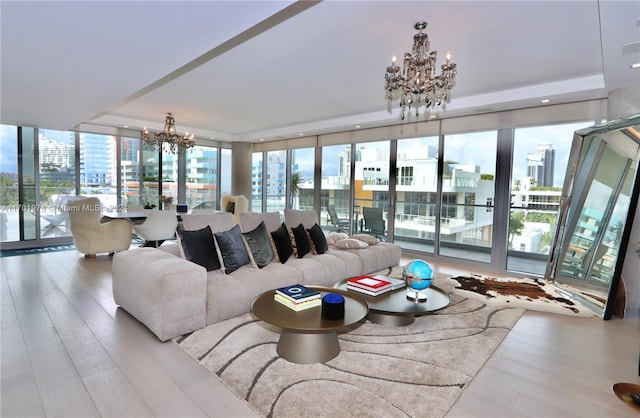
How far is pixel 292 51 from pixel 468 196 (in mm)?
3881

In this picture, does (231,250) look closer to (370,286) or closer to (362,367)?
(370,286)

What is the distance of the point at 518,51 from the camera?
324 centimetres

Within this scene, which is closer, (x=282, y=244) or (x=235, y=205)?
(x=282, y=244)

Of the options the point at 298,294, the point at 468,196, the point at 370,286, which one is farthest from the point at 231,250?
the point at 468,196

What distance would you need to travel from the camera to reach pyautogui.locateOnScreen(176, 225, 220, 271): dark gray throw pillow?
10.3ft

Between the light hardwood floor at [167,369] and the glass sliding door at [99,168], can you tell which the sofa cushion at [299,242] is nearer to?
the light hardwood floor at [167,369]

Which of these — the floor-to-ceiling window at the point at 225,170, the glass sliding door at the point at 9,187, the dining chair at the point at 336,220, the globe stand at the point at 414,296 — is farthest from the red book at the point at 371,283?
the glass sliding door at the point at 9,187

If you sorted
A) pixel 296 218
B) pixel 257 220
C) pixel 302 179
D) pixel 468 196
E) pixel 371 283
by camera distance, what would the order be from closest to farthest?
pixel 371 283 → pixel 257 220 → pixel 296 218 → pixel 468 196 → pixel 302 179

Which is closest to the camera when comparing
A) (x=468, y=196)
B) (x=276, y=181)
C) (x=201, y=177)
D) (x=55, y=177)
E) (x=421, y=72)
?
(x=421, y=72)

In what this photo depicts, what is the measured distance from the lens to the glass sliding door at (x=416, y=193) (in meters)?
6.04

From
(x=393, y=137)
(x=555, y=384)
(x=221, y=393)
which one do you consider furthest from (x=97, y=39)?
(x=393, y=137)

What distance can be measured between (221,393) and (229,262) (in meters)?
1.43

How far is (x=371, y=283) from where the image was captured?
3150 mm

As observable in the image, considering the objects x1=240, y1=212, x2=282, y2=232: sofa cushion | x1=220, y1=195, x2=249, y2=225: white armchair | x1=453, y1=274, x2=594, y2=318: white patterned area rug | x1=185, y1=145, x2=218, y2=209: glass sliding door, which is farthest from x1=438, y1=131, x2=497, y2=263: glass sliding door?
x1=185, y1=145, x2=218, y2=209: glass sliding door
